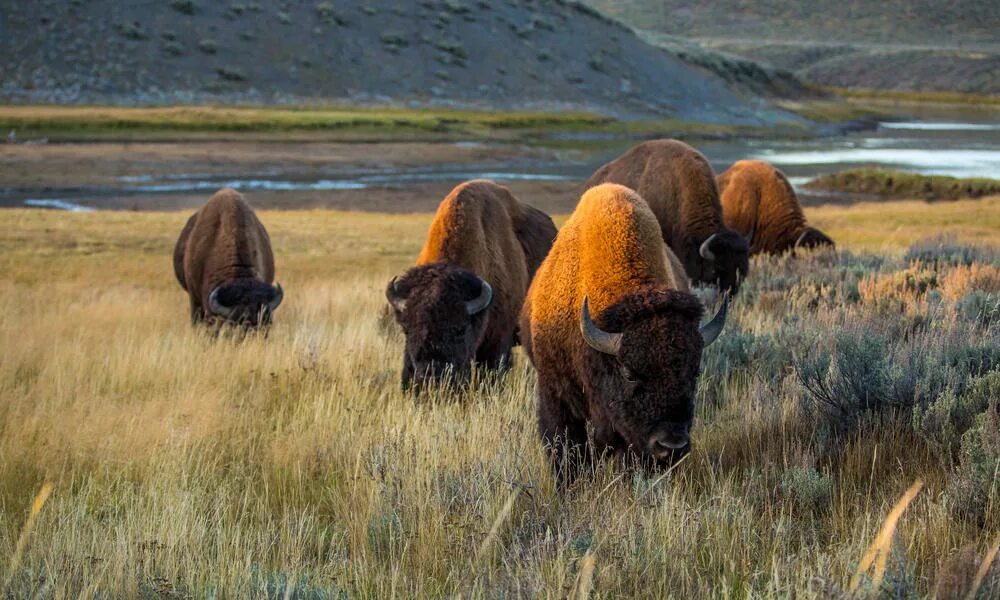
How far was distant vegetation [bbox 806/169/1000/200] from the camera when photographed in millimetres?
35188

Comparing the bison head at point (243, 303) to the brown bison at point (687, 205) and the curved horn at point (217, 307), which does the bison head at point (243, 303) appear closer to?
the curved horn at point (217, 307)

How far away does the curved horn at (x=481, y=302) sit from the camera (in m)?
7.52

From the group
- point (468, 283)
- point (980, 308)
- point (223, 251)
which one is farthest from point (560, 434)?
point (223, 251)

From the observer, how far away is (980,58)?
130875 millimetres

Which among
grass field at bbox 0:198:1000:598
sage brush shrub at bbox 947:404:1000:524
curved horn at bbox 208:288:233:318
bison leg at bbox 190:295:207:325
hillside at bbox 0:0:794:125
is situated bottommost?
bison leg at bbox 190:295:207:325

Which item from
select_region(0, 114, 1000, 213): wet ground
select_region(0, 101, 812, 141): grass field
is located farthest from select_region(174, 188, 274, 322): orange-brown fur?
select_region(0, 101, 812, 141): grass field

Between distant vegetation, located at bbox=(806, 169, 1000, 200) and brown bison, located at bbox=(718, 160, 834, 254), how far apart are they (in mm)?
20975

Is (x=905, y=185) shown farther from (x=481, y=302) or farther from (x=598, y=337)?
(x=598, y=337)

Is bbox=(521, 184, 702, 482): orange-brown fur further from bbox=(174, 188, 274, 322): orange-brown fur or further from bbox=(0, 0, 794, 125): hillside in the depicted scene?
bbox=(0, 0, 794, 125): hillside

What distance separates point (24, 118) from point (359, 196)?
821 inches

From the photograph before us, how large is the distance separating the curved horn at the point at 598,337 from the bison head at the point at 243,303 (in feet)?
22.8

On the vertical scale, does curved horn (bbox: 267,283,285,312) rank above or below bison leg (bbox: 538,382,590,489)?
below

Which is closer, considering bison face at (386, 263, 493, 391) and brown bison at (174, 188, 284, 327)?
bison face at (386, 263, 493, 391)

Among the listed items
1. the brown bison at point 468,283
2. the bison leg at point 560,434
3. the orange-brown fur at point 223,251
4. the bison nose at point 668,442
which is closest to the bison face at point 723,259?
the brown bison at point 468,283
